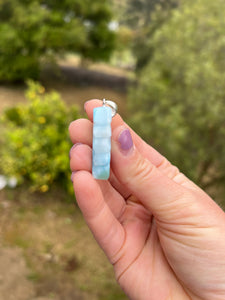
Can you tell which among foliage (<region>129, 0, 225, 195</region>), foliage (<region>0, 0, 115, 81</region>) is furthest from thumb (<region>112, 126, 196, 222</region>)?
foliage (<region>0, 0, 115, 81</region>)

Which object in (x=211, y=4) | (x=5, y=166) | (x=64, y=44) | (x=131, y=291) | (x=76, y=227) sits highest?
(x=211, y=4)

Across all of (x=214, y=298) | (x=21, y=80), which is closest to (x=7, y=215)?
(x=214, y=298)

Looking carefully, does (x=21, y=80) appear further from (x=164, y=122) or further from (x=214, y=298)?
(x=214, y=298)

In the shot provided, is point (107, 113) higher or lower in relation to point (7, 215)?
higher

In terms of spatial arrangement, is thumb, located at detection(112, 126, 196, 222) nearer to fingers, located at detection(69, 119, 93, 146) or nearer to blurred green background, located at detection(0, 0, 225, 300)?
fingers, located at detection(69, 119, 93, 146)

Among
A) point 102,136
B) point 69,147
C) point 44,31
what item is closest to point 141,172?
point 102,136

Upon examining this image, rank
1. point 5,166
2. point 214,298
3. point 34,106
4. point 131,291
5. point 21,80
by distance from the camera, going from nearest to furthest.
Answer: point 214,298 < point 131,291 < point 5,166 < point 34,106 < point 21,80
